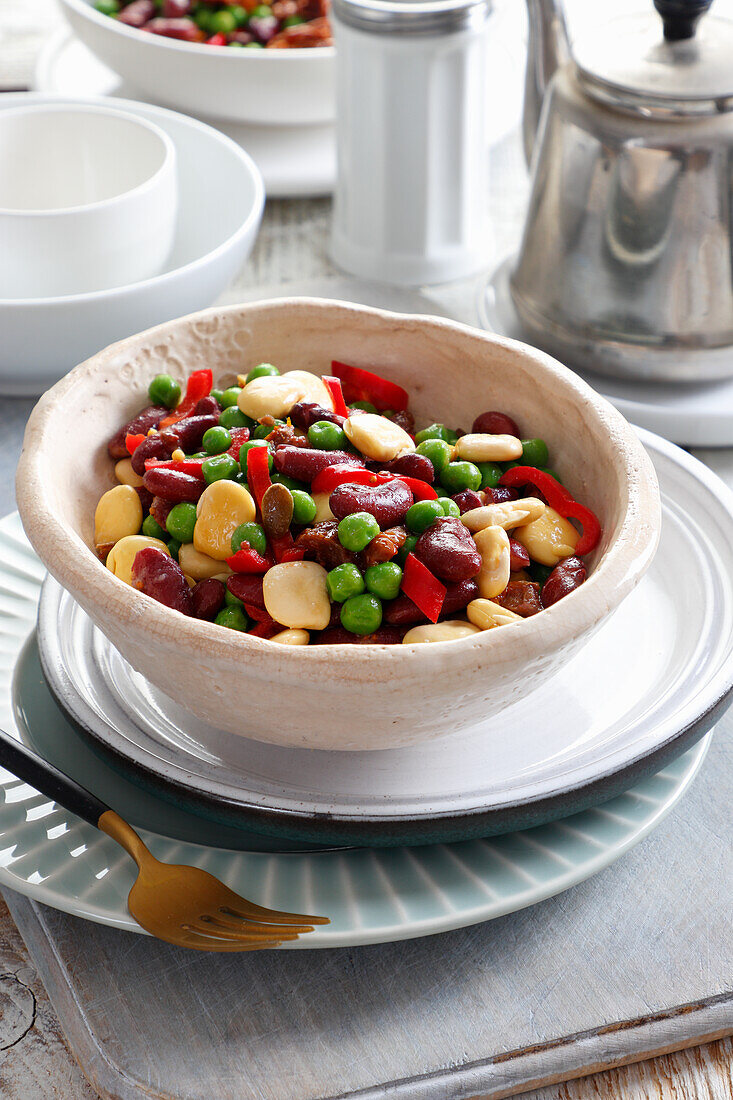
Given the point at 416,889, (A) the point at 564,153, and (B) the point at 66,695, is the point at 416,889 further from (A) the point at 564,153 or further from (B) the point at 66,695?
(A) the point at 564,153

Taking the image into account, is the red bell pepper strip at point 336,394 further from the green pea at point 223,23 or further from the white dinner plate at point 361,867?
the green pea at point 223,23

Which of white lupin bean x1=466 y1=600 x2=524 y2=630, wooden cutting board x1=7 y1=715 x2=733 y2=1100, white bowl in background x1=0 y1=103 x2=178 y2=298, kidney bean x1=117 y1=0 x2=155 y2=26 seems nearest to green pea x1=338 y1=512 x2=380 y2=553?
white lupin bean x1=466 y1=600 x2=524 y2=630

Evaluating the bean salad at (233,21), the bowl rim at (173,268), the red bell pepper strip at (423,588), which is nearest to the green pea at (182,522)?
the red bell pepper strip at (423,588)

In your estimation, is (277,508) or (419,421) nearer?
(277,508)

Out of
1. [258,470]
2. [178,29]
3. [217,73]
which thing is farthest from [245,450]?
[178,29]

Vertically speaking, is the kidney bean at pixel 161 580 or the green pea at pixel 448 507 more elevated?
the green pea at pixel 448 507

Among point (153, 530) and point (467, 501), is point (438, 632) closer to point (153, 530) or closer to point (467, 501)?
point (467, 501)

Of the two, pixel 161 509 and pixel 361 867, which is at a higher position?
pixel 161 509
